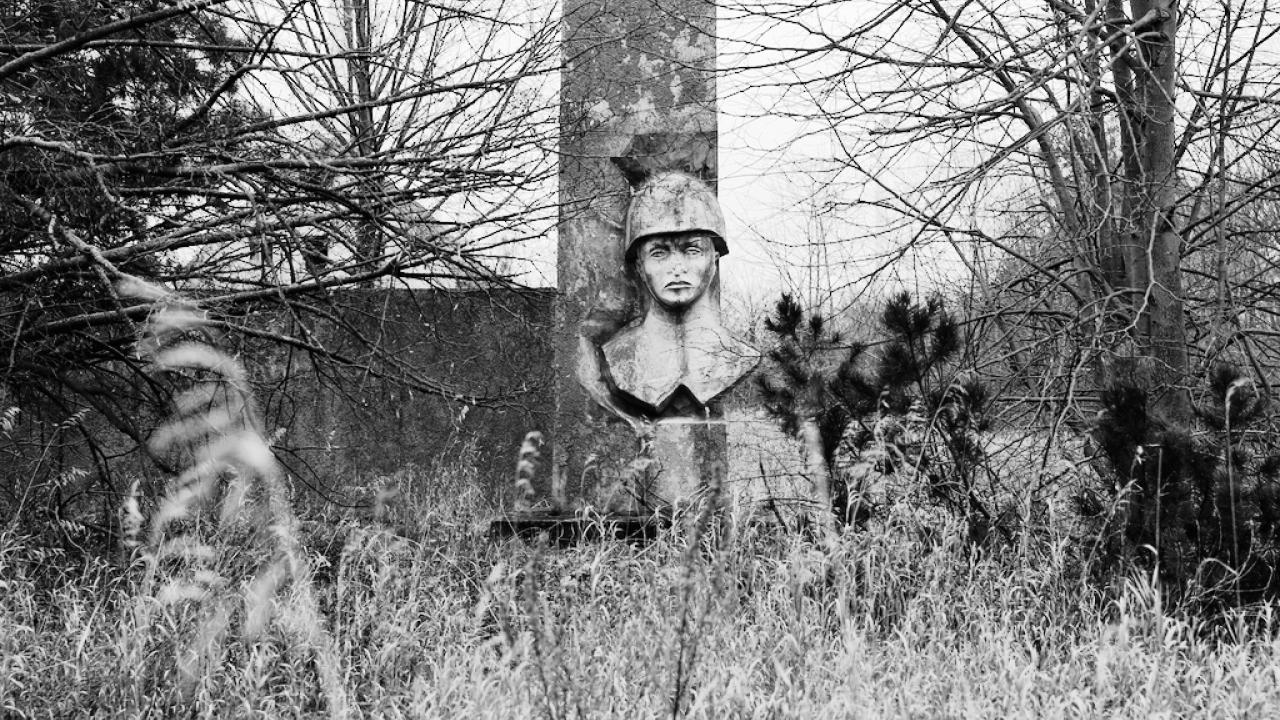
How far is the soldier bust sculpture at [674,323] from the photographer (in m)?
5.42

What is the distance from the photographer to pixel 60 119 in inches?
172

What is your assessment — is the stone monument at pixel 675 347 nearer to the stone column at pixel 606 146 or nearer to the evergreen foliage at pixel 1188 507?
the stone column at pixel 606 146

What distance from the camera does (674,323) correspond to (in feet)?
18.0

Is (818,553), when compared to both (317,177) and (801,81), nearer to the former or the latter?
(801,81)

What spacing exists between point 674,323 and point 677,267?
0.84 ft

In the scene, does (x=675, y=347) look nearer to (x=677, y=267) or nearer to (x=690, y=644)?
(x=677, y=267)

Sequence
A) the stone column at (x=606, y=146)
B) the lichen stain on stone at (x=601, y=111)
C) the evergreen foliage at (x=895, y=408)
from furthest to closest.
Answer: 1. the lichen stain on stone at (x=601, y=111)
2. the stone column at (x=606, y=146)
3. the evergreen foliage at (x=895, y=408)

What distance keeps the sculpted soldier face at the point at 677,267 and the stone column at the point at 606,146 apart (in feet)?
0.65

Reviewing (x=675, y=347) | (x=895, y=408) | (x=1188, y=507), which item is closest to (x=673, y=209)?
(x=675, y=347)

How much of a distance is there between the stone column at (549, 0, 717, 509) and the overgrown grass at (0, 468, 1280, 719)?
94 cm

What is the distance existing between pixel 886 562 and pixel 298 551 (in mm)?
2077

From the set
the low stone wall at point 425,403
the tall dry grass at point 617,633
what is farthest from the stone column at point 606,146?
the low stone wall at point 425,403

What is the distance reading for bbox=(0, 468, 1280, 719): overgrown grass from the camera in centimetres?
301

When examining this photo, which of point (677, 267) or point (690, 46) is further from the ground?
point (690, 46)
